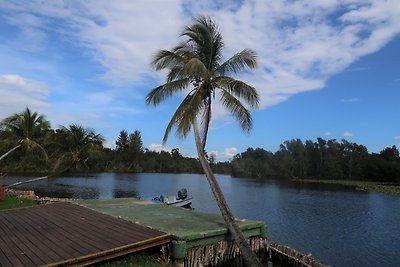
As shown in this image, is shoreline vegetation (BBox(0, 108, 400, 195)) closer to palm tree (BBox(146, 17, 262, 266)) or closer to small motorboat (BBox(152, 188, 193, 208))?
small motorboat (BBox(152, 188, 193, 208))

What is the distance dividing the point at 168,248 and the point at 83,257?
2.99 m

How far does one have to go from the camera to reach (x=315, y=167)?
112375 millimetres

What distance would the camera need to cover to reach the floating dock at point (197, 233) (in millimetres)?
11195

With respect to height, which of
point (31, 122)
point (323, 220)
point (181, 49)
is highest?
point (181, 49)

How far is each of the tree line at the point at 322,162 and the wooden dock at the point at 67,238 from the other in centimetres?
9722

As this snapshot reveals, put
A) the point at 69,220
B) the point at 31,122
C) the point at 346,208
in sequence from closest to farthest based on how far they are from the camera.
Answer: the point at 69,220
the point at 31,122
the point at 346,208

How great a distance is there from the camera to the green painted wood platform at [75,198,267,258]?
36.9 feet

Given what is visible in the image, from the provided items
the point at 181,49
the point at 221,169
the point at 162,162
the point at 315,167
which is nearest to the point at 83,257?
the point at 181,49

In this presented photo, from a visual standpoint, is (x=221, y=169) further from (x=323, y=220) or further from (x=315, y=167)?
(x=323, y=220)

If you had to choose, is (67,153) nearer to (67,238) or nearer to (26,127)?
(26,127)

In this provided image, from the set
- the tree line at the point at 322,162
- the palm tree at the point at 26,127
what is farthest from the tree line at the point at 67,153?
the tree line at the point at 322,162

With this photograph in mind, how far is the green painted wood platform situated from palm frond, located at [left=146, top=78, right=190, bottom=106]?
17.4 ft

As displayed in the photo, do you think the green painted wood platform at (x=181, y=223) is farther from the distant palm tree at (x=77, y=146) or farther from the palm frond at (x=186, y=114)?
the distant palm tree at (x=77, y=146)

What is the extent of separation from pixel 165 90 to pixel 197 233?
780cm
